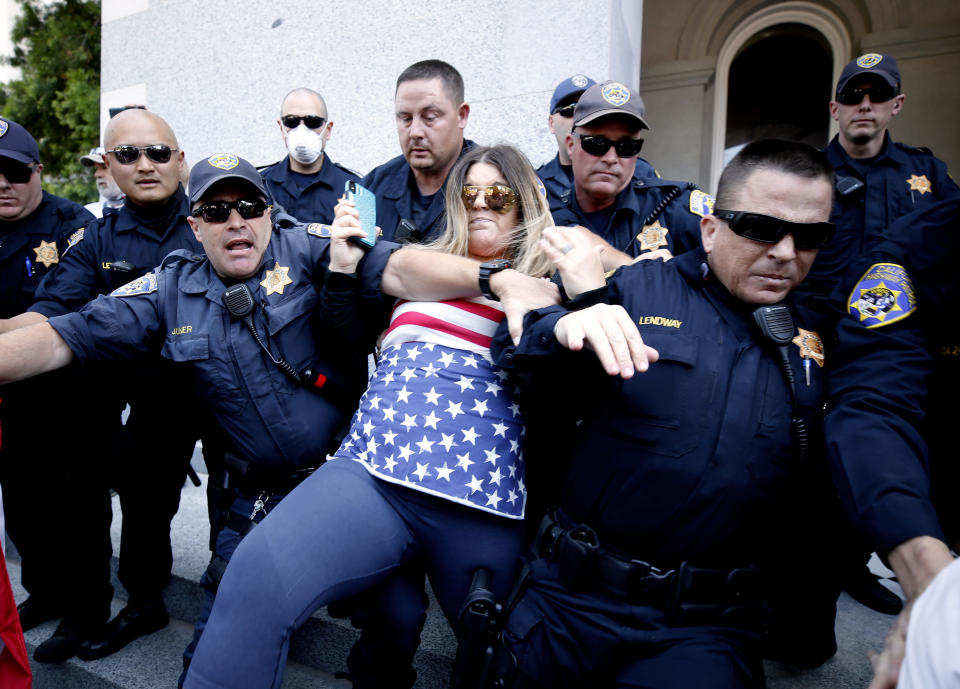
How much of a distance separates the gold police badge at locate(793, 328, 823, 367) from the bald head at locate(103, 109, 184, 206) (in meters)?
2.62

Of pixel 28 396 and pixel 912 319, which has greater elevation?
pixel 912 319

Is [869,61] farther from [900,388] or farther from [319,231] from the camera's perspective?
[319,231]

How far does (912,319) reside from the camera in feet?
5.19

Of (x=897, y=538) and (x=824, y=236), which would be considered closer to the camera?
(x=897, y=538)

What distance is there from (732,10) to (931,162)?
13.7 feet

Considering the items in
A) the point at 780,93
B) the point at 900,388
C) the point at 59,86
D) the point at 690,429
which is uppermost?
the point at 59,86

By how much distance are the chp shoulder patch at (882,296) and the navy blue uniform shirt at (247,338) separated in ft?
4.45

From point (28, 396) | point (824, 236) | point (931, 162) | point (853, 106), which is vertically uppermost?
point (853, 106)

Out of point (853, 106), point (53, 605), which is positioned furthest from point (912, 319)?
point (53, 605)

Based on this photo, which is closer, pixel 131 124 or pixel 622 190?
pixel 622 190

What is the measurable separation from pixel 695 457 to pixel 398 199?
2.05 metres

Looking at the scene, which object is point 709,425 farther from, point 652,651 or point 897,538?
point 652,651

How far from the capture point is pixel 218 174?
7.04ft

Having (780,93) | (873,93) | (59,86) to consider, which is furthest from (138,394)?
(59,86)
